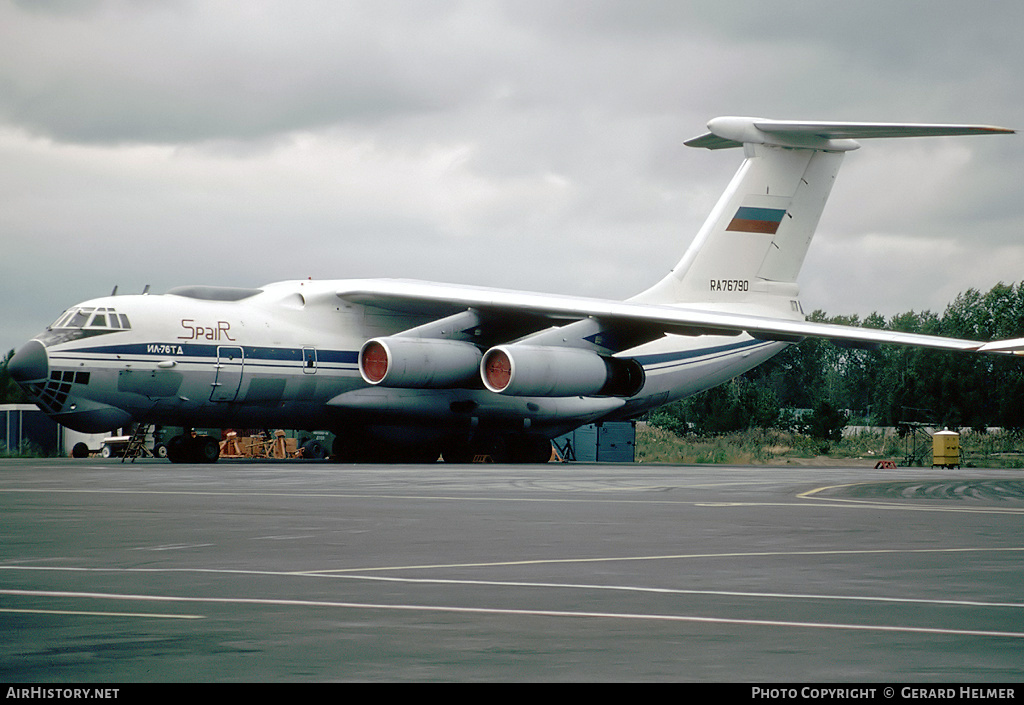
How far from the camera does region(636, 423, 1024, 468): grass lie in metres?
39.6

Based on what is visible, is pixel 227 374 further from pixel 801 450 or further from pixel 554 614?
pixel 554 614

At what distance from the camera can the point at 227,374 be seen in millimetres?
29188

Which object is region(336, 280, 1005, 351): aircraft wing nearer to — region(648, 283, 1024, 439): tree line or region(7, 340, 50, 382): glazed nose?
region(7, 340, 50, 382): glazed nose

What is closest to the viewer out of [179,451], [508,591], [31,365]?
[508,591]

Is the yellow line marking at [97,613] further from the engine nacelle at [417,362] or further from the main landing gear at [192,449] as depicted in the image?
the main landing gear at [192,449]

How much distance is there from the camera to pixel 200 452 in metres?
29.6

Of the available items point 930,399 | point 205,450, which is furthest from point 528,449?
point 930,399

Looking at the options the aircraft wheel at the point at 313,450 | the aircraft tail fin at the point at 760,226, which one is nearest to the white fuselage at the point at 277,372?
the aircraft tail fin at the point at 760,226

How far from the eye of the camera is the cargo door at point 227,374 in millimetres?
29109

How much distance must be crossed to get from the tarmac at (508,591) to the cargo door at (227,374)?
13.8m

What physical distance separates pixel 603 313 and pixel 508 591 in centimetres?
2318

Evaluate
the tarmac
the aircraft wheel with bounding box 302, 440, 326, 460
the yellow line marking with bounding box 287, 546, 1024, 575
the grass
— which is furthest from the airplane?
the yellow line marking with bounding box 287, 546, 1024, 575
